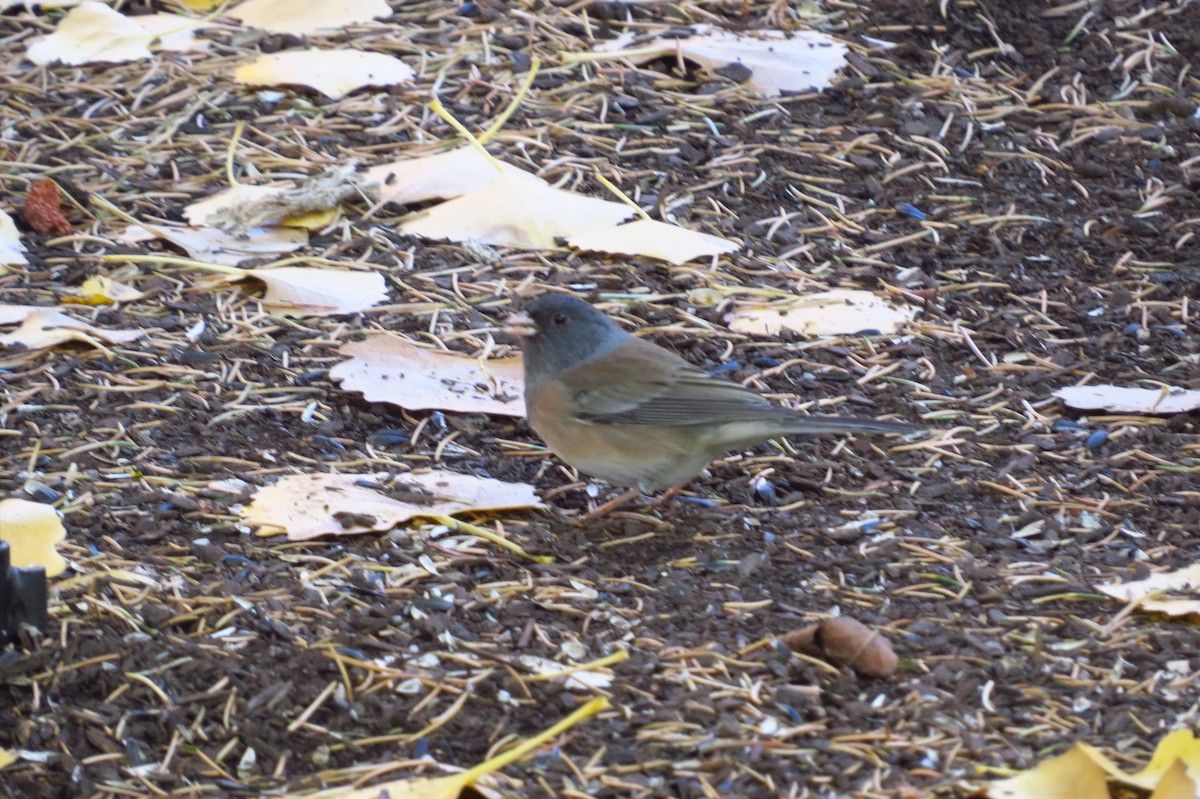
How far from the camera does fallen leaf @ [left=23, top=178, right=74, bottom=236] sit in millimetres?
3834

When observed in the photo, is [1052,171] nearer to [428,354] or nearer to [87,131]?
[428,354]

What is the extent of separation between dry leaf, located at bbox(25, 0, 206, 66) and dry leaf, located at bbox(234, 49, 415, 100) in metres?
0.32

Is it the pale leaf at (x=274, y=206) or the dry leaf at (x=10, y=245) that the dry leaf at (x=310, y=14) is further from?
the dry leaf at (x=10, y=245)

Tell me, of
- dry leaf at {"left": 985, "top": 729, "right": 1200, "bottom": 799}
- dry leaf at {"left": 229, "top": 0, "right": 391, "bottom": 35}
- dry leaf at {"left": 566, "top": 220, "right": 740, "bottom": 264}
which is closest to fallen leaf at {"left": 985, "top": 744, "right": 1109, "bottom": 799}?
dry leaf at {"left": 985, "top": 729, "right": 1200, "bottom": 799}

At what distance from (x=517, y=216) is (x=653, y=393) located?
0.81 m

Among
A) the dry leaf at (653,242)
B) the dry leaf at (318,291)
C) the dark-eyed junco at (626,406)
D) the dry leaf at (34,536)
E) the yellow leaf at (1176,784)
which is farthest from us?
the dry leaf at (653,242)

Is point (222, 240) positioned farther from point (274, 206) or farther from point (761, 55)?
point (761, 55)

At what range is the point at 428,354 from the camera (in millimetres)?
3391

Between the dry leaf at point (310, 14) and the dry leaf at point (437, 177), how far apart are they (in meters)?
0.72

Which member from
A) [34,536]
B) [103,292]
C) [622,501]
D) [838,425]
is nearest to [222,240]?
[103,292]

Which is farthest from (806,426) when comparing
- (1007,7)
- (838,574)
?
(1007,7)

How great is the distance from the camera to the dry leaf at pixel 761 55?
444cm

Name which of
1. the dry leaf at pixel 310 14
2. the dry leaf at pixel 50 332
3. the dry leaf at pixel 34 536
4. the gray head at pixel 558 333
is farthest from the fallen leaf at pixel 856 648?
the dry leaf at pixel 310 14

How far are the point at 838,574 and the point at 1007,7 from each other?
272 cm
